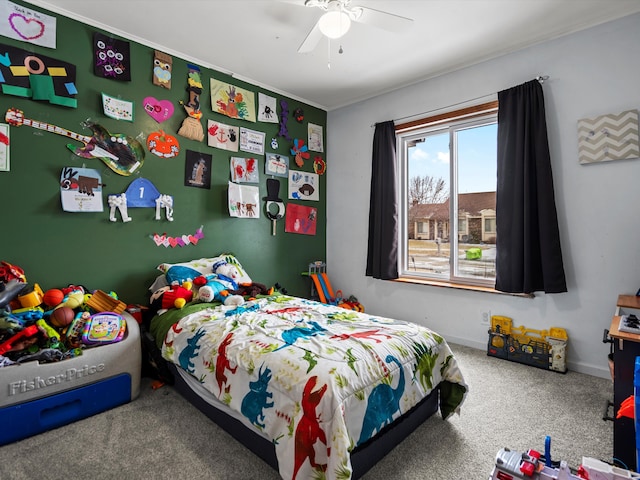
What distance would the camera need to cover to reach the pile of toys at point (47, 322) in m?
1.84

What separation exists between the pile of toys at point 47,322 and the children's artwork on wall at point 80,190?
1.77 feet

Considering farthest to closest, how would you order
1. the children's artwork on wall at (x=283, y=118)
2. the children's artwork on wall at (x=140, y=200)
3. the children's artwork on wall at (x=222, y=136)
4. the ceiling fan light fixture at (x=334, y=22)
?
the children's artwork on wall at (x=283, y=118) < the children's artwork on wall at (x=222, y=136) < the children's artwork on wall at (x=140, y=200) < the ceiling fan light fixture at (x=334, y=22)

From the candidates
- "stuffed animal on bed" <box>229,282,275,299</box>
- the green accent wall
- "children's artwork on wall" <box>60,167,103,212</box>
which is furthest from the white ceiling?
"stuffed animal on bed" <box>229,282,275,299</box>

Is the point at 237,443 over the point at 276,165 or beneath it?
beneath

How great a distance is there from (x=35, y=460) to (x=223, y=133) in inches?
107

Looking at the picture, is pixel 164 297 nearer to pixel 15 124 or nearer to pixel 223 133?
pixel 15 124

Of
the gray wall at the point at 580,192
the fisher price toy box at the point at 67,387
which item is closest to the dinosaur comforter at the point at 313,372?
the fisher price toy box at the point at 67,387

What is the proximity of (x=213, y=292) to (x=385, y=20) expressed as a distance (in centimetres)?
222

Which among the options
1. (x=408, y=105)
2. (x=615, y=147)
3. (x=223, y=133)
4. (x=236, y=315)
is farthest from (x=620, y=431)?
(x=223, y=133)

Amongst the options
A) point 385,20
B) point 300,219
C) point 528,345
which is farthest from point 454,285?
point 385,20

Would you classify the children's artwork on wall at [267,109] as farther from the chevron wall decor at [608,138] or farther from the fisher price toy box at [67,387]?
the chevron wall decor at [608,138]

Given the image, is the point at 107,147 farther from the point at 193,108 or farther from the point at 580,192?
the point at 580,192

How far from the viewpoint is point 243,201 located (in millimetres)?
3398

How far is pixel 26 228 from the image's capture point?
2.23 meters
